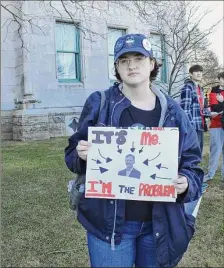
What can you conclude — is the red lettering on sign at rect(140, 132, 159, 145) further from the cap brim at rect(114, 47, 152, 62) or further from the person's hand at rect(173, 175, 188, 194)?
the cap brim at rect(114, 47, 152, 62)

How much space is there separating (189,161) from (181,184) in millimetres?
170

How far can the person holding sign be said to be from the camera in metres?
2.08

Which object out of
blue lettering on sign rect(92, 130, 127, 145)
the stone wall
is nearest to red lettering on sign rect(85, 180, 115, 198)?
blue lettering on sign rect(92, 130, 127, 145)

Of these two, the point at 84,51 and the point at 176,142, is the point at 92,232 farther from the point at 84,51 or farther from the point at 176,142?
the point at 84,51

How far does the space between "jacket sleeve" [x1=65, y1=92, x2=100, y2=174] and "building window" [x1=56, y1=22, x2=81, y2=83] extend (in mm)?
11299

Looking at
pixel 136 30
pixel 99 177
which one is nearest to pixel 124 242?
pixel 99 177

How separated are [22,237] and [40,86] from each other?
8863 millimetres

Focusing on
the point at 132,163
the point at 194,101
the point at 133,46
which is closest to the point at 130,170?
the point at 132,163

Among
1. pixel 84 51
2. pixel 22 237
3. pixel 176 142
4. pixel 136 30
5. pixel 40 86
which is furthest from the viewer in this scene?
pixel 136 30

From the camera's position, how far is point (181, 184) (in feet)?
6.75

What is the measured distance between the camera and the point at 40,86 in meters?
12.6

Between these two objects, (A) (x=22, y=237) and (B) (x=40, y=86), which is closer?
(A) (x=22, y=237)

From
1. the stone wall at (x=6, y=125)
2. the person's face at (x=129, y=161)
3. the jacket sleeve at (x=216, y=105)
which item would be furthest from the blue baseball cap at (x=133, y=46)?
the stone wall at (x=6, y=125)

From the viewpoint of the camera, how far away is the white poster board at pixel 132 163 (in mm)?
2074
